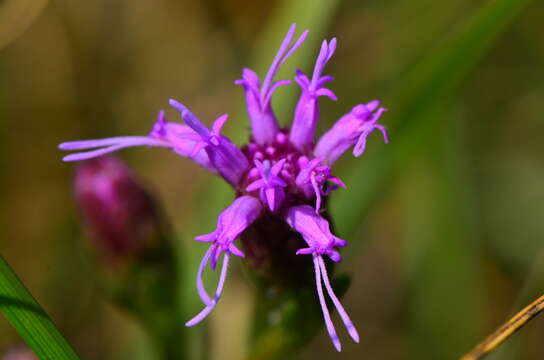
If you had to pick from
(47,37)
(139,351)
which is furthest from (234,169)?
(47,37)

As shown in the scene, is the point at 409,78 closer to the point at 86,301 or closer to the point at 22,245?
the point at 86,301

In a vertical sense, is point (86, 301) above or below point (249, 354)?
below

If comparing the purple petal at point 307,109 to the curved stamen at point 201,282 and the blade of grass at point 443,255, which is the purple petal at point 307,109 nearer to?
the curved stamen at point 201,282

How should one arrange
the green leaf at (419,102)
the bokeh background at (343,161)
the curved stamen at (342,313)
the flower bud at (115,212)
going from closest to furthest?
1. the curved stamen at (342,313)
2. the green leaf at (419,102)
3. the flower bud at (115,212)
4. the bokeh background at (343,161)

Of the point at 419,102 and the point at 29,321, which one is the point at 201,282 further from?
the point at 419,102

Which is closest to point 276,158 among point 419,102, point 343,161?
point 419,102

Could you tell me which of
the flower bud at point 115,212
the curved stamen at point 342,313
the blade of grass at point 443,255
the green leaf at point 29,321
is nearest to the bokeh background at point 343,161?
the blade of grass at point 443,255
